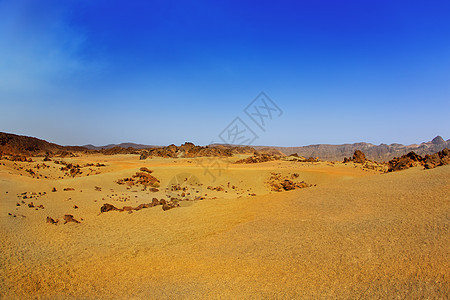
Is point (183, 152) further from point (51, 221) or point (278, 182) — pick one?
point (51, 221)

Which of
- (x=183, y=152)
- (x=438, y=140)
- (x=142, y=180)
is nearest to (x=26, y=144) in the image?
(x=183, y=152)

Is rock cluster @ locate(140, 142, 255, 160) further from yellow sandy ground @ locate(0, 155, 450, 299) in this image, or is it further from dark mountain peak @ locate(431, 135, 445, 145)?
dark mountain peak @ locate(431, 135, 445, 145)

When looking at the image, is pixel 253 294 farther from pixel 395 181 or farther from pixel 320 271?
pixel 395 181

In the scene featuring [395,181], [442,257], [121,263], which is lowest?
[121,263]

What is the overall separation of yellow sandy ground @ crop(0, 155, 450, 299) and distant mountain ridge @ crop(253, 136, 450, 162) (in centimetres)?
5340

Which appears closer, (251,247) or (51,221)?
(251,247)

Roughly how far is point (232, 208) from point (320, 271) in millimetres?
5389

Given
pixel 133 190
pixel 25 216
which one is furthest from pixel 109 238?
pixel 133 190

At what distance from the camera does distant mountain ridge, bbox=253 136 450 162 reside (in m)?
59.3

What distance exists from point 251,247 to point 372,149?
251 feet

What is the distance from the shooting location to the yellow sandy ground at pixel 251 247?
4273 millimetres

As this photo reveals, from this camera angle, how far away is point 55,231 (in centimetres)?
757

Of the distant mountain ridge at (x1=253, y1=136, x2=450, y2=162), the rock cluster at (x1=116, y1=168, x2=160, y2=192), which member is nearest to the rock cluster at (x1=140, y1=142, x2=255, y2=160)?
the rock cluster at (x1=116, y1=168, x2=160, y2=192)

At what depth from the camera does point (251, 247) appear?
19.9 feet
